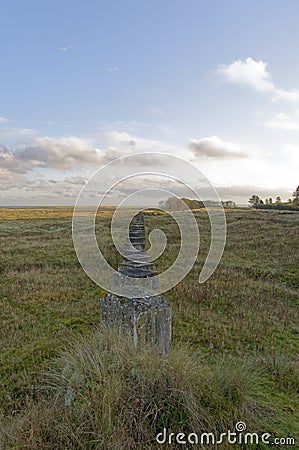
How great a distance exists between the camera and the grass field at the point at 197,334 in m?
3.62

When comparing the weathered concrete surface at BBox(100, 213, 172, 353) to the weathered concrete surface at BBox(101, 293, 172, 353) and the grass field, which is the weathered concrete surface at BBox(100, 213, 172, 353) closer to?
the weathered concrete surface at BBox(101, 293, 172, 353)

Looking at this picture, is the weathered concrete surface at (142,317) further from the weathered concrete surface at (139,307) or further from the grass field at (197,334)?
the grass field at (197,334)

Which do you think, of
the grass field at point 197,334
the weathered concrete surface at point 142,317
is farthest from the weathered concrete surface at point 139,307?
the grass field at point 197,334

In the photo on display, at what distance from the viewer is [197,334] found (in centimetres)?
743

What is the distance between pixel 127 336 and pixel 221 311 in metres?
5.37

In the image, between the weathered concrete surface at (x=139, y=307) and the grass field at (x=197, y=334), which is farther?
the weathered concrete surface at (x=139, y=307)

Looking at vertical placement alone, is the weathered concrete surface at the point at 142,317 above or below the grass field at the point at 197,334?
above

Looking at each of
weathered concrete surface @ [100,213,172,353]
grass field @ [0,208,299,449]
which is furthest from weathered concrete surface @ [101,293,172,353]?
grass field @ [0,208,299,449]

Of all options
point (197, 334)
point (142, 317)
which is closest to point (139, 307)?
point (142, 317)

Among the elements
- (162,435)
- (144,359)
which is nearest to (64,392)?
(144,359)

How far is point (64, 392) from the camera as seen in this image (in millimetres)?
3812

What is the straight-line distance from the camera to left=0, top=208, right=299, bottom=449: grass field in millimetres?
3617

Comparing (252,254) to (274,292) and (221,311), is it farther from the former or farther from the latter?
(221,311)

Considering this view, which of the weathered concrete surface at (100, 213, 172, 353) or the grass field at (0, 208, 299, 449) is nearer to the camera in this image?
the grass field at (0, 208, 299, 449)
